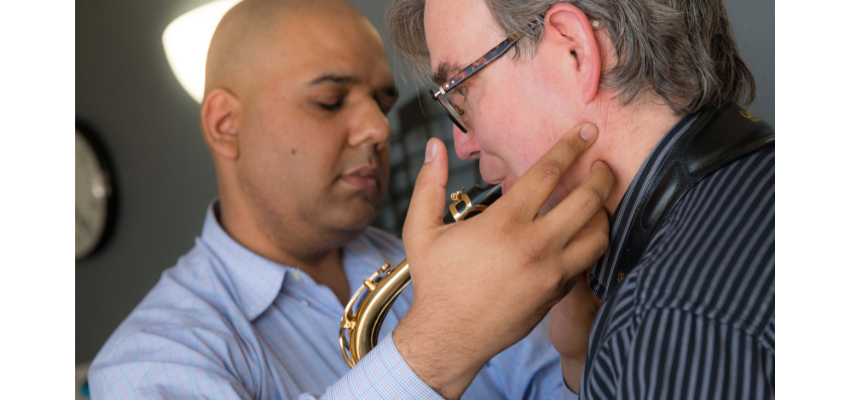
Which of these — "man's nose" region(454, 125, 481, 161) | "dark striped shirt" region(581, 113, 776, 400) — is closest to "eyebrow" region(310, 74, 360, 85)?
"man's nose" region(454, 125, 481, 161)

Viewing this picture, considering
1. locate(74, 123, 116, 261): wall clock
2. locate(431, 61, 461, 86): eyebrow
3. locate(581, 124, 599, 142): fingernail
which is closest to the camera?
locate(581, 124, 599, 142): fingernail

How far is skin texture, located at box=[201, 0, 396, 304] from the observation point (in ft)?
4.63

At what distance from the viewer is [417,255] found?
79 centimetres

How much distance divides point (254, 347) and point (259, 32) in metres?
0.77

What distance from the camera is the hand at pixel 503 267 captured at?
27.7 inches

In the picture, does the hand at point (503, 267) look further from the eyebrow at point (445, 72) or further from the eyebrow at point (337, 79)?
the eyebrow at point (337, 79)

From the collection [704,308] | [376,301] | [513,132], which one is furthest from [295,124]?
[704,308]

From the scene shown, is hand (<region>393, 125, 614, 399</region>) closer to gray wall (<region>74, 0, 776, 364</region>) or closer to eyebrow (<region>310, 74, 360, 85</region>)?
eyebrow (<region>310, 74, 360, 85</region>)

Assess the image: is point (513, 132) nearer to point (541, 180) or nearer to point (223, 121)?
point (541, 180)

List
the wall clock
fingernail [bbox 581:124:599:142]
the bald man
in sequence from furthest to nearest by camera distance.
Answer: the wall clock → the bald man → fingernail [bbox 581:124:599:142]

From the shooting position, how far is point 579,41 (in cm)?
74
